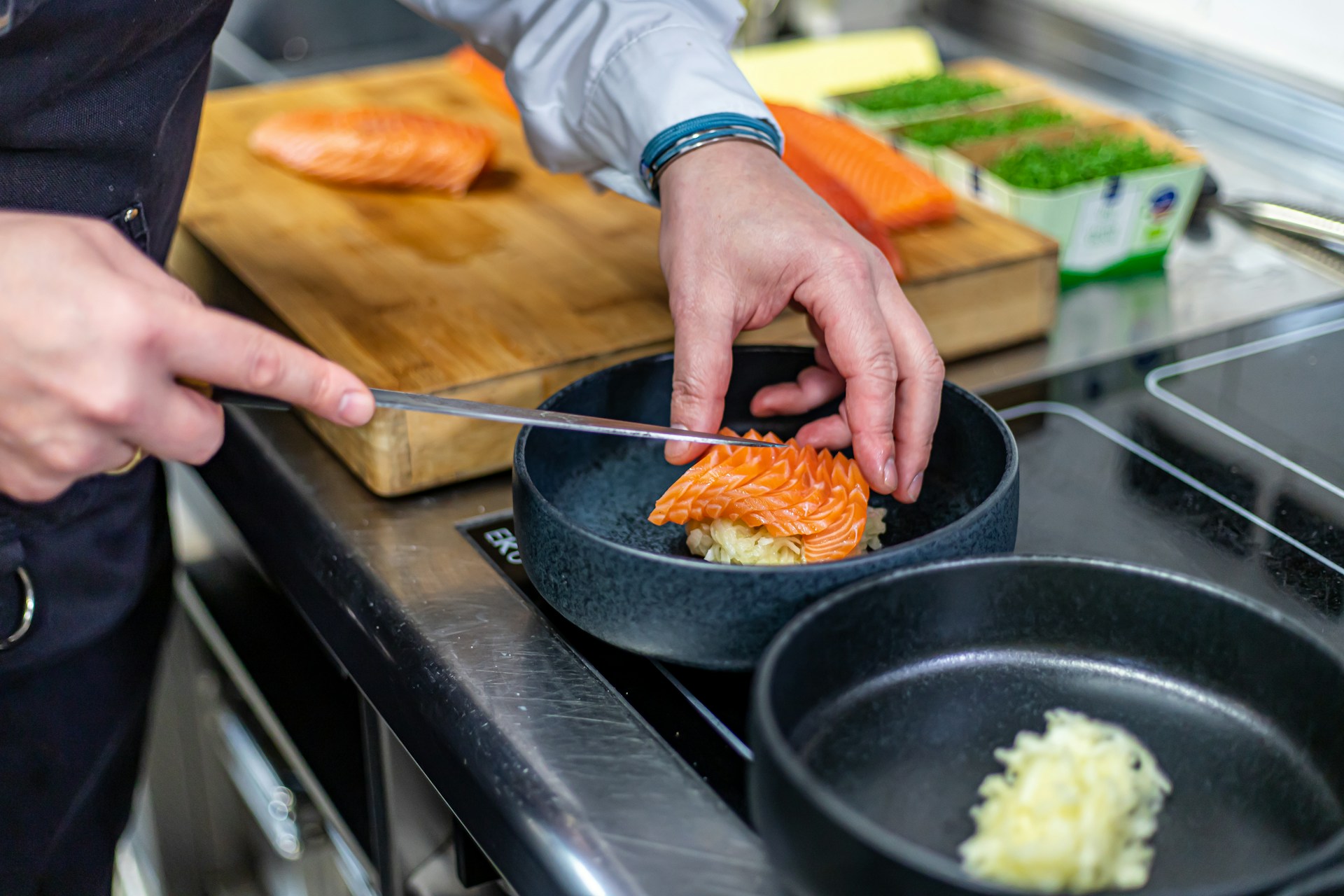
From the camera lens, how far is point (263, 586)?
45.0 inches

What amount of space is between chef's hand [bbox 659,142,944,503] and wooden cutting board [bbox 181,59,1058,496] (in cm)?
20

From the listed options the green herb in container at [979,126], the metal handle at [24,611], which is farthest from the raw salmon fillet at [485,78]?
the metal handle at [24,611]

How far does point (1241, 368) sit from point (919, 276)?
0.29 m

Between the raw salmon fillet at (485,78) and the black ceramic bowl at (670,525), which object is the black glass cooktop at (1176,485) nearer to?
the black ceramic bowl at (670,525)

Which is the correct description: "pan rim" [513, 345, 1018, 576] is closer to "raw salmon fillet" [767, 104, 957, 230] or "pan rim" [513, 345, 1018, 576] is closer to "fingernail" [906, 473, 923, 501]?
"fingernail" [906, 473, 923, 501]

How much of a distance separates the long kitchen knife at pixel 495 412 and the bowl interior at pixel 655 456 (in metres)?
0.07

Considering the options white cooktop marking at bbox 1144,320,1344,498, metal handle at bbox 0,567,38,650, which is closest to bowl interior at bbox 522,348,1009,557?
white cooktop marking at bbox 1144,320,1344,498

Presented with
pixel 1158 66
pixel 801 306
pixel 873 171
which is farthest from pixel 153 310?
pixel 1158 66

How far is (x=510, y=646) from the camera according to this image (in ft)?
2.51

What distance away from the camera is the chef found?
1.84 feet

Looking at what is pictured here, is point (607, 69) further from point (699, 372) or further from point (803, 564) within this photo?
point (803, 564)

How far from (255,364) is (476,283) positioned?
1.79 ft

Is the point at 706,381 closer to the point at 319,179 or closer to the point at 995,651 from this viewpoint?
the point at 995,651

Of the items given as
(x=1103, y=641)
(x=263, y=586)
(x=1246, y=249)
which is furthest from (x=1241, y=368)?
(x=263, y=586)
